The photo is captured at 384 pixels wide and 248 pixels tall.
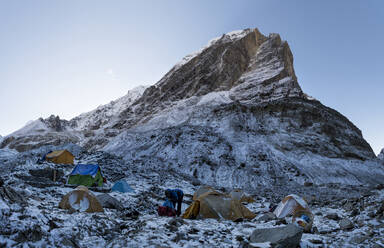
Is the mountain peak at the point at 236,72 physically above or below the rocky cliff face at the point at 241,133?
above

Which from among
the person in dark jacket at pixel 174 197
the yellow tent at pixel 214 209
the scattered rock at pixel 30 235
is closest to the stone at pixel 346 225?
the yellow tent at pixel 214 209

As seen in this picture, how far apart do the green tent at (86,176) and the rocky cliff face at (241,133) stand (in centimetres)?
1501

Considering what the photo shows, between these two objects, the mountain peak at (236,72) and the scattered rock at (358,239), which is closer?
the scattered rock at (358,239)

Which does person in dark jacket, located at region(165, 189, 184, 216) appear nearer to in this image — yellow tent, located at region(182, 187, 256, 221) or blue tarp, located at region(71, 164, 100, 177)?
yellow tent, located at region(182, 187, 256, 221)

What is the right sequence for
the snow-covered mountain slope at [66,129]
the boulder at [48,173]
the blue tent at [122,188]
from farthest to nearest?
the snow-covered mountain slope at [66,129]
the blue tent at [122,188]
the boulder at [48,173]

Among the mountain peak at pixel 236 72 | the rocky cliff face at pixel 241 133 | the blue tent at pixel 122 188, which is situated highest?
the mountain peak at pixel 236 72

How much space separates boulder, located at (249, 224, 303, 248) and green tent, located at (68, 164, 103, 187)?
13777 millimetres

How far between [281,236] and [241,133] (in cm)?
3836

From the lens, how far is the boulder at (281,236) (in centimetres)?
624

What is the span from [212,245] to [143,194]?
35.9 feet

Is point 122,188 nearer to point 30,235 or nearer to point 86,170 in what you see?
point 86,170

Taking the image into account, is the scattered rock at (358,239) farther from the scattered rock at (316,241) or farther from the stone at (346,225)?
the stone at (346,225)

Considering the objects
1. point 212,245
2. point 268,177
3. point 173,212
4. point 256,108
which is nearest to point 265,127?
point 256,108

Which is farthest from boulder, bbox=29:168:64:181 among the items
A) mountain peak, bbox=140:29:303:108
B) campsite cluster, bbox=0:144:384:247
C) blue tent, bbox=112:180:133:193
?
mountain peak, bbox=140:29:303:108
